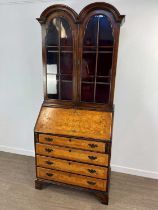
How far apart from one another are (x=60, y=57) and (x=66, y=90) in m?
0.38

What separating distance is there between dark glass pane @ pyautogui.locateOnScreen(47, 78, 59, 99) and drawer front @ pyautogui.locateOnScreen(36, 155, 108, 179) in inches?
29.2

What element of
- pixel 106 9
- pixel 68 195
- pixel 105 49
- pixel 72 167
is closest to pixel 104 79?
pixel 105 49

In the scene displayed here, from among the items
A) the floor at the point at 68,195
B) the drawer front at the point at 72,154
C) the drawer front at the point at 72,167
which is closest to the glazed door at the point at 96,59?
the drawer front at the point at 72,154

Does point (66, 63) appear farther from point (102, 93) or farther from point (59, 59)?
point (102, 93)

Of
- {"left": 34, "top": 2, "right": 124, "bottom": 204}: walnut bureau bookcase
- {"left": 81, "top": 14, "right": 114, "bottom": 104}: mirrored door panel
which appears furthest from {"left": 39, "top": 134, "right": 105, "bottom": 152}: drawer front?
{"left": 81, "top": 14, "right": 114, "bottom": 104}: mirrored door panel

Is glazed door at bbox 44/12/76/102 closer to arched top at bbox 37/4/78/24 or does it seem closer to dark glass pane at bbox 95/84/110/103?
arched top at bbox 37/4/78/24

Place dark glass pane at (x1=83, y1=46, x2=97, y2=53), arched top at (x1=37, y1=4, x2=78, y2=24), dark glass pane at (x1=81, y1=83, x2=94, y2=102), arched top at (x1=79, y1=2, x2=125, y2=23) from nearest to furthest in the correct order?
arched top at (x1=79, y1=2, x2=125, y2=23) → arched top at (x1=37, y1=4, x2=78, y2=24) → dark glass pane at (x1=83, y1=46, x2=97, y2=53) → dark glass pane at (x1=81, y1=83, x2=94, y2=102)

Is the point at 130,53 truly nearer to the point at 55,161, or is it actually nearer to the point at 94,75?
the point at 94,75

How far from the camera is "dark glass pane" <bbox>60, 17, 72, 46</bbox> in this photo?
1.98 m

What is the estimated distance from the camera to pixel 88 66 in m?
2.05

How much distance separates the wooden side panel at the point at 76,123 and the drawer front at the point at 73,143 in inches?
2.5

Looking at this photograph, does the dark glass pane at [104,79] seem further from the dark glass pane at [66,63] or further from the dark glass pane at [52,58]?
the dark glass pane at [52,58]

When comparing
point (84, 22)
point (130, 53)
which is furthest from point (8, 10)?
point (130, 53)

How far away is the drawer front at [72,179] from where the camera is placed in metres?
2.04
